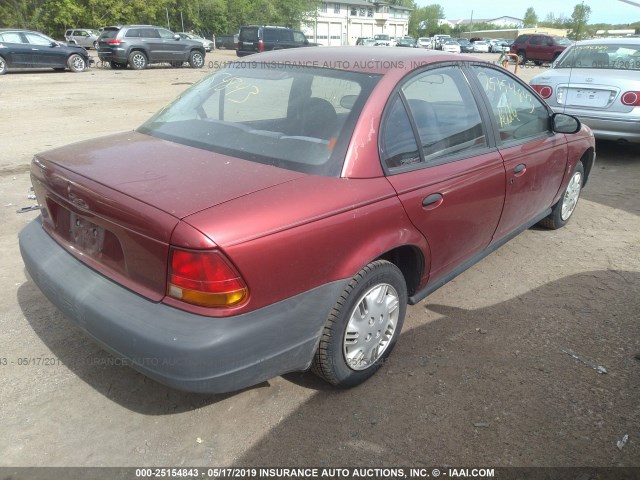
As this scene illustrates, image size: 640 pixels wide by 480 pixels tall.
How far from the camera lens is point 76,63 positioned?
1900 cm

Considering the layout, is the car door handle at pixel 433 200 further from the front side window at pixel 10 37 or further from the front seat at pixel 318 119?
the front side window at pixel 10 37

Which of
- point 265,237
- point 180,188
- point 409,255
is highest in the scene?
point 180,188

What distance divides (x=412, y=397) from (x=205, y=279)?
1338 mm

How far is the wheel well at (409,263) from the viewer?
265 cm

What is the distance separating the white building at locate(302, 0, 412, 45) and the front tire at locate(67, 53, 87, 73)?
150ft

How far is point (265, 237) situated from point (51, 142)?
7.16 metres

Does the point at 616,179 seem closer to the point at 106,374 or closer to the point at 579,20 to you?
the point at 106,374

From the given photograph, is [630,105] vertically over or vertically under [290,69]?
under

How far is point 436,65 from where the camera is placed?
289cm

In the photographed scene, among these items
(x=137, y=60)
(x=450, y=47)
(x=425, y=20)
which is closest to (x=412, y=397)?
(x=137, y=60)

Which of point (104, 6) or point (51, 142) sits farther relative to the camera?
point (104, 6)

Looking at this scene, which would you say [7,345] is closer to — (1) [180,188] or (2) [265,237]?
(1) [180,188]

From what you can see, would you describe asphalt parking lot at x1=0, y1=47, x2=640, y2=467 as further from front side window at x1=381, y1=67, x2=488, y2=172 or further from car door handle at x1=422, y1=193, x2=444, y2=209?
front side window at x1=381, y1=67, x2=488, y2=172

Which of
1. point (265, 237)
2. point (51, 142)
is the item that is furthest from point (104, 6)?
point (265, 237)
